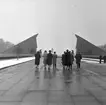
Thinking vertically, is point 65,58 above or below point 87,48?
below

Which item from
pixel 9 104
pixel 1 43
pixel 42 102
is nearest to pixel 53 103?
pixel 42 102

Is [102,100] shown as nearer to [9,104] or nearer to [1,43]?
[9,104]

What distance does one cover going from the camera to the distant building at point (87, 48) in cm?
8694

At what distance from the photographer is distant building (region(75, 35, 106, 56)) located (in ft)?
285

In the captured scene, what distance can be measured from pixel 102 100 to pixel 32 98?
6.49 ft

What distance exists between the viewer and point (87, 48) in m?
94.2

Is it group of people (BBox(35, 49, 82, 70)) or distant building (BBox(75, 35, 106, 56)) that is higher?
distant building (BBox(75, 35, 106, 56))

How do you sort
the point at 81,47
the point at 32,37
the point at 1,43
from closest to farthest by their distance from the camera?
the point at 81,47, the point at 32,37, the point at 1,43

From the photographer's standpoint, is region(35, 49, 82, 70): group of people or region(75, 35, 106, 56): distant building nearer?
region(35, 49, 82, 70): group of people

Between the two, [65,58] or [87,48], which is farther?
[87,48]

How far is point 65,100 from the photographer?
18.0 ft

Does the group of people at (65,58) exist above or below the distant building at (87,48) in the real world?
below

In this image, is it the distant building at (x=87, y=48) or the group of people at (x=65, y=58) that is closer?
the group of people at (x=65, y=58)

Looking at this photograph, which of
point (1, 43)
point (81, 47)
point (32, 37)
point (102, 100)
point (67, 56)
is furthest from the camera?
point (1, 43)
